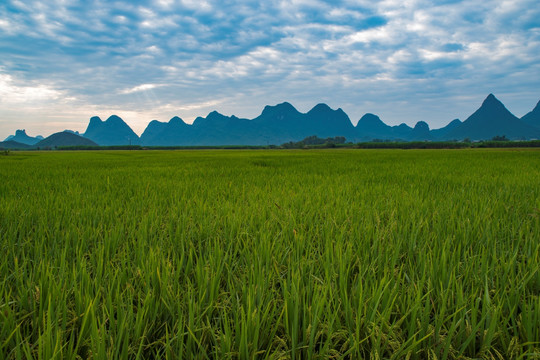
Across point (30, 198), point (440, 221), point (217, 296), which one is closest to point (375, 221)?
point (440, 221)

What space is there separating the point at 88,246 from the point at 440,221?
108 inches

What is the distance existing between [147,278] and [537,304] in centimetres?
157

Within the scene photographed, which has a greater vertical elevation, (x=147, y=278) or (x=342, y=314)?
(x=147, y=278)

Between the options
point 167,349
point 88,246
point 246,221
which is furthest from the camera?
point 246,221

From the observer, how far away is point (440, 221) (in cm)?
229

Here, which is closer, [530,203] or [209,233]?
[209,233]

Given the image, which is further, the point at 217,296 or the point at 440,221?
the point at 440,221

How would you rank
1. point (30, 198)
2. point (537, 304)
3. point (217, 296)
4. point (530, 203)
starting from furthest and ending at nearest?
point (30, 198), point (530, 203), point (217, 296), point (537, 304)

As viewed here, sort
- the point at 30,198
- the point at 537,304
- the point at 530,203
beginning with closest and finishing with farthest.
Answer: the point at 537,304
the point at 530,203
the point at 30,198

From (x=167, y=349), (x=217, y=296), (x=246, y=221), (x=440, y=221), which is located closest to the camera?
(x=167, y=349)

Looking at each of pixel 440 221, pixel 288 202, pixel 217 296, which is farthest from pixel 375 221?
pixel 217 296

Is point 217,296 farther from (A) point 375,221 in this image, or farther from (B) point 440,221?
(B) point 440,221

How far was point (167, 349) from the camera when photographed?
85cm

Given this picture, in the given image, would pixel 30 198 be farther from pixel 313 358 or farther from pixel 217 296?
pixel 313 358
